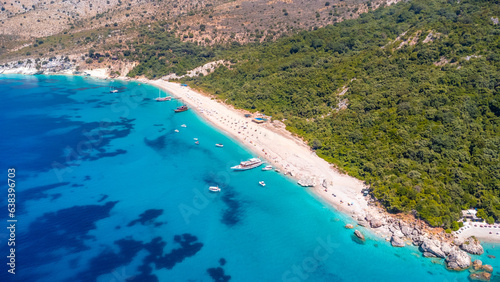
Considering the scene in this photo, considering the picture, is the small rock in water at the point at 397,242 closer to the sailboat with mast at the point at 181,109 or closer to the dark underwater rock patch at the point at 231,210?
the dark underwater rock patch at the point at 231,210

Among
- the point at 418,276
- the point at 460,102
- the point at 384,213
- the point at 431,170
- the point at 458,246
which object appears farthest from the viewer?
the point at 460,102

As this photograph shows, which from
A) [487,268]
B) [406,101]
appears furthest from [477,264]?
[406,101]

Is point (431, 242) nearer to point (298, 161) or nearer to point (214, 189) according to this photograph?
point (298, 161)

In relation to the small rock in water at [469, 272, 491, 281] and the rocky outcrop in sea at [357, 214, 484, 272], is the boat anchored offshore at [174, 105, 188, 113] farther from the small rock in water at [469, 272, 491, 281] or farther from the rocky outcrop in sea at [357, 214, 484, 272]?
the small rock in water at [469, 272, 491, 281]

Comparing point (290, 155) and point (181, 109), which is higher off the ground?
point (181, 109)

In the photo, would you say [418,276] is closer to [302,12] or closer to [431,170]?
[431,170]

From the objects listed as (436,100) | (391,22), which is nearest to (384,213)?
(436,100)
